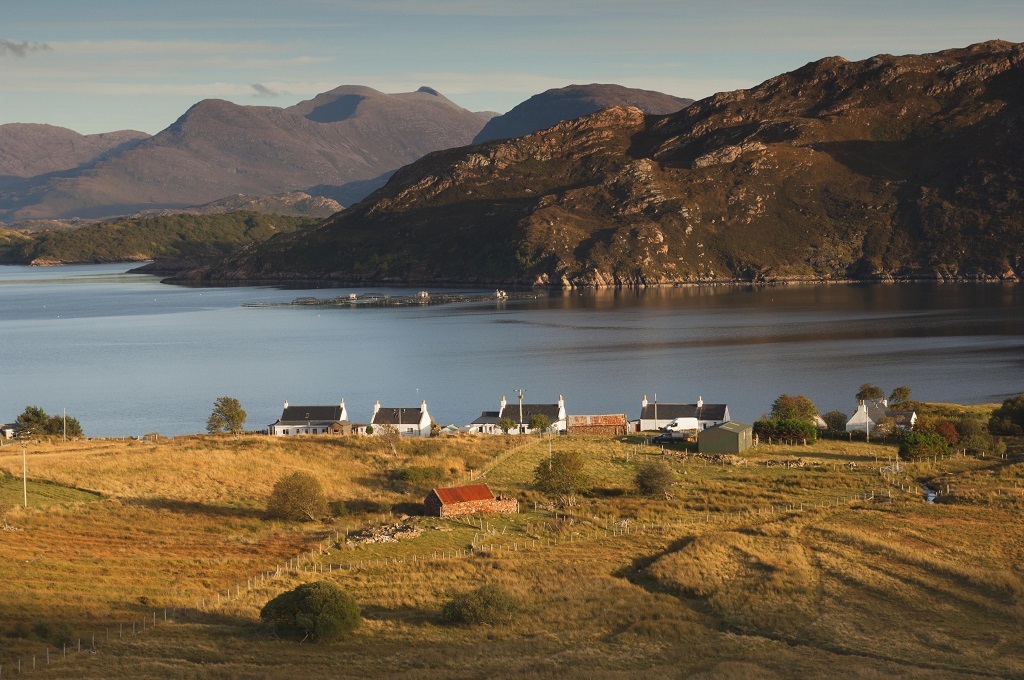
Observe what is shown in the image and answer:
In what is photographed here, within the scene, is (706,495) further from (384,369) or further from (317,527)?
(384,369)

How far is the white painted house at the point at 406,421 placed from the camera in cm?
8488

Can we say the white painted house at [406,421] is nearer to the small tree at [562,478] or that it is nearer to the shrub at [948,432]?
the small tree at [562,478]

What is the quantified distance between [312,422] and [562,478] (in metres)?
31.7

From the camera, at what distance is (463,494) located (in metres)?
55.7

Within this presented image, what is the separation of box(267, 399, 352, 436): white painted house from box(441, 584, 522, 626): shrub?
4546 cm

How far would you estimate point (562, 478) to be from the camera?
60625 millimetres

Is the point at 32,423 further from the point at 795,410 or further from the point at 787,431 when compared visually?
the point at 795,410

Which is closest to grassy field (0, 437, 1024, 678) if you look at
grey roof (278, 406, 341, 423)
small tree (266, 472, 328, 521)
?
small tree (266, 472, 328, 521)

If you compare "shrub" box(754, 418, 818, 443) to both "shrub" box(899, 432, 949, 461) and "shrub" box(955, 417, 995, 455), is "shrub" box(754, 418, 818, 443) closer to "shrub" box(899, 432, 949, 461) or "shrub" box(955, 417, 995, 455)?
"shrub" box(899, 432, 949, 461)

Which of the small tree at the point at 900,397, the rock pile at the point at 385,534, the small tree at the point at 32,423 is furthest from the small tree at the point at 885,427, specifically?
the small tree at the point at 32,423

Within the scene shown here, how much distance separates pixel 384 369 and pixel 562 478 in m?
78.6

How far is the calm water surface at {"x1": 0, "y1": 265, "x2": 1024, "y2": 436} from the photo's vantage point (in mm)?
109219

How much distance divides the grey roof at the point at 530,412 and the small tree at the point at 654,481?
25366mm

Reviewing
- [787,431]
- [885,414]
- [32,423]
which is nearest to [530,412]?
[787,431]
